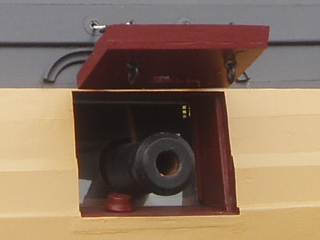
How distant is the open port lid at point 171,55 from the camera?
2.44 m

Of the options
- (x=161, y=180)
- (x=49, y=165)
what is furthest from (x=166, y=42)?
(x=49, y=165)

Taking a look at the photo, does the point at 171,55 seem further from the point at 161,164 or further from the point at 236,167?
the point at 236,167

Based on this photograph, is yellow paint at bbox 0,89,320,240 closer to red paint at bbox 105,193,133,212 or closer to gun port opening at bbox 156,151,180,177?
red paint at bbox 105,193,133,212

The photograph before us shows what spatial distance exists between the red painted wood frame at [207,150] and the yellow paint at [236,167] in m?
0.03

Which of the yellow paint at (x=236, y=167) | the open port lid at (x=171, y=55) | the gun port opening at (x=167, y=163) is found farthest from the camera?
the yellow paint at (x=236, y=167)

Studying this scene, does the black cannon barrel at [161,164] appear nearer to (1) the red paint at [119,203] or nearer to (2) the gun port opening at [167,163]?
(2) the gun port opening at [167,163]

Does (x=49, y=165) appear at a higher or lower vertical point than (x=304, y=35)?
lower

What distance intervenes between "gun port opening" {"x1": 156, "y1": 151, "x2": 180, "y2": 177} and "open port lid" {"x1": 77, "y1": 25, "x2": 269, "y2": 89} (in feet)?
0.77

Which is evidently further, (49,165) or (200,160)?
(200,160)

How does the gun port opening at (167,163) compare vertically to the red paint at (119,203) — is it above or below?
above

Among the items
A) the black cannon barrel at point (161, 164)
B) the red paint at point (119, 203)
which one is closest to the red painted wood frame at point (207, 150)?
the red paint at point (119, 203)

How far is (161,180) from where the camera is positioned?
2529 mm

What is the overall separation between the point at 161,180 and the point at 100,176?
414mm

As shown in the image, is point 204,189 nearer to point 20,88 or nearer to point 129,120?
point 129,120
